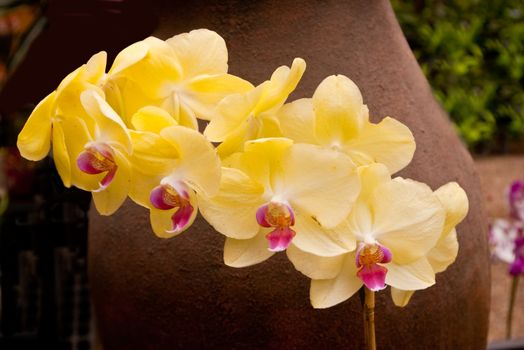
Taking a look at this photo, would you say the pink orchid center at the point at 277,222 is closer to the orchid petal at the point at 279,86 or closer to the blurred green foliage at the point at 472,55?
the orchid petal at the point at 279,86

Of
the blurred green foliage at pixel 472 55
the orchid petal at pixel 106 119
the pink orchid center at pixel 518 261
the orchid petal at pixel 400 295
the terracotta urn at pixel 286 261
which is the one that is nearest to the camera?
the orchid petal at pixel 106 119

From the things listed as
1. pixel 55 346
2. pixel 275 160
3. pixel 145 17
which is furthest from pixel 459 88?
pixel 275 160

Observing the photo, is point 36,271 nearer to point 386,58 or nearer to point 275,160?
point 386,58

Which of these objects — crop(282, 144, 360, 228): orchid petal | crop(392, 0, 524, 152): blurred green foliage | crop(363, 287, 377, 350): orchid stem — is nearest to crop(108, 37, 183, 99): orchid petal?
crop(282, 144, 360, 228): orchid petal

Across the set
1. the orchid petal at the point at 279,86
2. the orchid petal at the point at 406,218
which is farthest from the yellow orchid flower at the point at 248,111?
the orchid petal at the point at 406,218

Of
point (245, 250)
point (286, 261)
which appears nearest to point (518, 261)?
point (286, 261)
